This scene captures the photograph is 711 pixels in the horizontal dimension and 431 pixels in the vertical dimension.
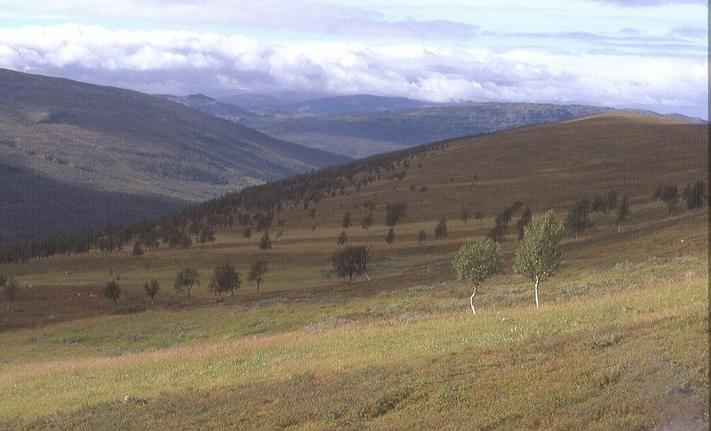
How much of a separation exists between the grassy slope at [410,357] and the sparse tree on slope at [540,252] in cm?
150

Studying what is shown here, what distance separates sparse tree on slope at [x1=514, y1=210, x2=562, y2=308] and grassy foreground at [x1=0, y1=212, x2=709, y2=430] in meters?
1.57

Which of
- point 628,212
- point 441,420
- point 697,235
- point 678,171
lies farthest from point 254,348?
point 678,171

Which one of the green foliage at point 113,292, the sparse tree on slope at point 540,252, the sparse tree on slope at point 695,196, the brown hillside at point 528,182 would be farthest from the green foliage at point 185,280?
the brown hillside at point 528,182

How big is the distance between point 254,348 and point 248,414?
42.0 ft

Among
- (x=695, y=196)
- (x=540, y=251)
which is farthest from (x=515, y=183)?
(x=540, y=251)

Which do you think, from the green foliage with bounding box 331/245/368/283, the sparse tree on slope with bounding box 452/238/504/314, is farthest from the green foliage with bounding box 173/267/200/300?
the sparse tree on slope with bounding box 452/238/504/314

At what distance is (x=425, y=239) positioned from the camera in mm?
114875

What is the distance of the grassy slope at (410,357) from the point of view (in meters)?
14.7

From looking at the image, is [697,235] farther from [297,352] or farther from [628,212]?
[628,212]

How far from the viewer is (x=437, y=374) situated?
18.6m

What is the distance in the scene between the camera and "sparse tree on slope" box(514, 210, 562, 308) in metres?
37.8

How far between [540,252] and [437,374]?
20.4m

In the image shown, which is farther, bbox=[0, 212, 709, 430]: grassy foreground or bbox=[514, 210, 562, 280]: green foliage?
bbox=[514, 210, 562, 280]: green foliage

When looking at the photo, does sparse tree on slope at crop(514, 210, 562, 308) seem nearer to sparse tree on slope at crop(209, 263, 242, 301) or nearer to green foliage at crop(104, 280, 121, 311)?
Result: sparse tree on slope at crop(209, 263, 242, 301)
